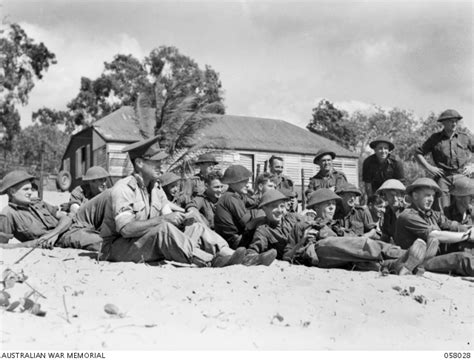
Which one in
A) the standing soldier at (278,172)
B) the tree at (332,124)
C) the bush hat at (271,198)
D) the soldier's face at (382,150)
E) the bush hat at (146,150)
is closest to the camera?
the bush hat at (146,150)

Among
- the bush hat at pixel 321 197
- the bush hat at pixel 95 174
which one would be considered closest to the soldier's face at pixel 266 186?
the bush hat at pixel 321 197

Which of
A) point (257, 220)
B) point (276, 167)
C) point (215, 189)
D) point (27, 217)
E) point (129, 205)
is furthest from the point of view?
point (276, 167)

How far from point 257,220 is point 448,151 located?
3.64 metres

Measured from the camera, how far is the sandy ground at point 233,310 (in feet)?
12.9

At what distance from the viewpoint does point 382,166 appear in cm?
915

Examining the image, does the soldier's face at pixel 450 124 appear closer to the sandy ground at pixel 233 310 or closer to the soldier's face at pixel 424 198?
the soldier's face at pixel 424 198

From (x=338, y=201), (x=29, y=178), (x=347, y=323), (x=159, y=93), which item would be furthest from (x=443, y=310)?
(x=159, y=93)

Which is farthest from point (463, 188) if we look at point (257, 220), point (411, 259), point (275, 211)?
point (257, 220)

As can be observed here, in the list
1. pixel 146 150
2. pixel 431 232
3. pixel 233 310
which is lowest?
pixel 233 310

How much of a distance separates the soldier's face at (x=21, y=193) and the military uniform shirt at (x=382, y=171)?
15.6 feet

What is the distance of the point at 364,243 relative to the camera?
615 centimetres

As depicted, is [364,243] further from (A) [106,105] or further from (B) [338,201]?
(A) [106,105]

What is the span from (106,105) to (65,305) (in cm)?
3673

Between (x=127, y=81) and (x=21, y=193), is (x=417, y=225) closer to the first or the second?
(x=21, y=193)
